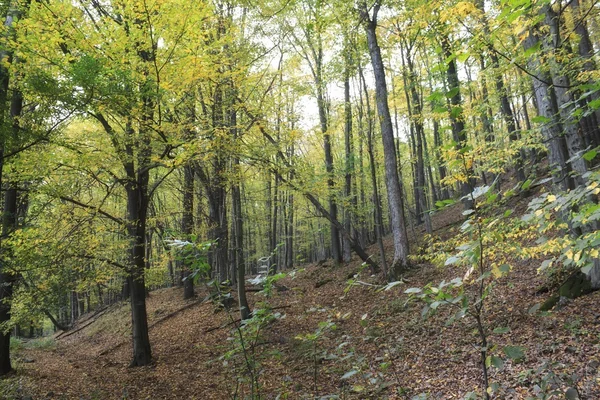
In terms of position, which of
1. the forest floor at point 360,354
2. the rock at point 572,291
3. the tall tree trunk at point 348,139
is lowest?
the forest floor at point 360,354

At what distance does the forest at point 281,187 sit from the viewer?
192 centimetres

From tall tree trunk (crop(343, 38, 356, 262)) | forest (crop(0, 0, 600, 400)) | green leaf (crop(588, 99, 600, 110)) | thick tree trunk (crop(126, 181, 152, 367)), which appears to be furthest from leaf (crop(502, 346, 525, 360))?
tall tree trunk (crop(343, 38, 356, 262))

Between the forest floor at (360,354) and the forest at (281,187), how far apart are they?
0.17 feet

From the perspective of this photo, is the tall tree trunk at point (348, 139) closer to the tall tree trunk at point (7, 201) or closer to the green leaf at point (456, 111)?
the tall tree trunk at point (7, 201)

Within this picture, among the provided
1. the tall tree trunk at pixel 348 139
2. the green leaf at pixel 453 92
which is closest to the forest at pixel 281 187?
the green leaf at pixel 453 92

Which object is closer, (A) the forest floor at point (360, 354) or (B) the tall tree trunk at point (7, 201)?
(A) the forest floor at point (360, 354)

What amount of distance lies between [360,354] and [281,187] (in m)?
6.11

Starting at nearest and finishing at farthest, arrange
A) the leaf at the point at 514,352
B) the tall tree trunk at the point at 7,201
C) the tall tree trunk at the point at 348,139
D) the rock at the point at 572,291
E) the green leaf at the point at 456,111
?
1. the leaf at the point at 514,352
2. the green leaf at the point at 456,111
3. the tall tree trunk at the point at 7,201
4. the rock at the point at 572,291
5. the tall tree trunk at the point at 348,139

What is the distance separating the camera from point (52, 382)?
8352mm

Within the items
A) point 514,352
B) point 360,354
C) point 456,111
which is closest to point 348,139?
point 360,354

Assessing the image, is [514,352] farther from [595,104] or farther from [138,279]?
[138,279]

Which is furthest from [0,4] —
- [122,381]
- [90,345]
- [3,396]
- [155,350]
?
[90,345]

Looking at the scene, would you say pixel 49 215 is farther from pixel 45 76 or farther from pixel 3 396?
pixel 45 76

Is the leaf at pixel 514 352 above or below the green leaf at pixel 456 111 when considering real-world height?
Result: below
